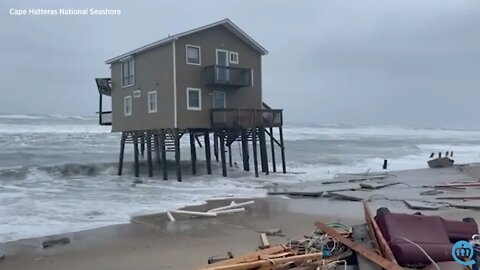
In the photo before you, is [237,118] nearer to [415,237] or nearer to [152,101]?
[152,101]

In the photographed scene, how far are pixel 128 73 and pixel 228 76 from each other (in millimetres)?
6456

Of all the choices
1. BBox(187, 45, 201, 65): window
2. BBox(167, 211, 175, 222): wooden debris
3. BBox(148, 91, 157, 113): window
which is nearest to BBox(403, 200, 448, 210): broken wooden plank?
BBox(167, 211, 175, 222): wooden debris

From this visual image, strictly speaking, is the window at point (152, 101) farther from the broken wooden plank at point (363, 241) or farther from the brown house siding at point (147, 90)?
the broken wooden plank at point (363, 241)

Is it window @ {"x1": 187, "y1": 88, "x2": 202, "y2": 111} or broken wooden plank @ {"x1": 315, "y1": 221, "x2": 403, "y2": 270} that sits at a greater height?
window @ {"x1": 187, "y1": 88, "x2": 202, "y2": 111}

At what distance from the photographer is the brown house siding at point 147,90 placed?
23.7m

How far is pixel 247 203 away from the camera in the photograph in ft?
47.4

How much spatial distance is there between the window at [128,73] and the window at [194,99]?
4542 mm

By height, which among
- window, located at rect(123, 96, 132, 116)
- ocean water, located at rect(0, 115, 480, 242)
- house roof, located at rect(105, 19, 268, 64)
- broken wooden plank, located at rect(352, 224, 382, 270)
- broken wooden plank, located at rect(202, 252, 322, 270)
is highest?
house roof, located at rect(105, 19, 268, 64)

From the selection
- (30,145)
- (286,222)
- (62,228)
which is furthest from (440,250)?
(30,145)

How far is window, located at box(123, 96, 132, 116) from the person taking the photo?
27125mm

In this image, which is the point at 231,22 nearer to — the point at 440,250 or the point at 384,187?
the point at 384,187

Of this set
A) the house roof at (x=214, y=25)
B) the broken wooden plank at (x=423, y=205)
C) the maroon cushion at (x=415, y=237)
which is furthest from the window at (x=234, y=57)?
the maroon cushion at (x=415, y=237)

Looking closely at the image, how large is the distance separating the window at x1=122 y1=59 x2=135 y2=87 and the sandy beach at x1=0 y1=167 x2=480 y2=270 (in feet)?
46.2

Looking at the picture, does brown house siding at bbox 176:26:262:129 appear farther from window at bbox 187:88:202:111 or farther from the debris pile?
the debris pile
